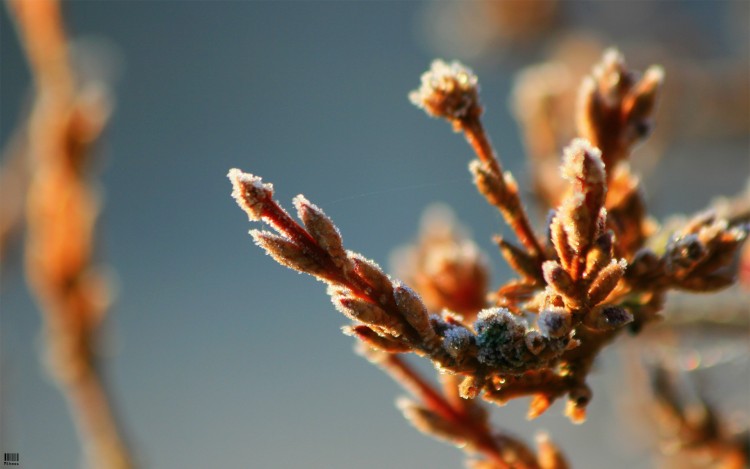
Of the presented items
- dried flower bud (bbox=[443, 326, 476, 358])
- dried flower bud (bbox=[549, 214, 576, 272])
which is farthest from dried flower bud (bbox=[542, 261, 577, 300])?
dried flower bud (bbox=[443, 326, 476, 358])

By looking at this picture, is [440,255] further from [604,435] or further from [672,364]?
[604,435]

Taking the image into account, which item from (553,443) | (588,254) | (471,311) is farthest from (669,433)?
(588,254)

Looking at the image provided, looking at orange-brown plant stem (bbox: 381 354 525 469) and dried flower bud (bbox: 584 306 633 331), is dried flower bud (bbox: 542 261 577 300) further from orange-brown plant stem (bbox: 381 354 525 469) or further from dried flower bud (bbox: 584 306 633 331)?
orange-brown plant stem (bbox: 381 354 525 469)

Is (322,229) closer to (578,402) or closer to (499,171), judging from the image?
(499,171)

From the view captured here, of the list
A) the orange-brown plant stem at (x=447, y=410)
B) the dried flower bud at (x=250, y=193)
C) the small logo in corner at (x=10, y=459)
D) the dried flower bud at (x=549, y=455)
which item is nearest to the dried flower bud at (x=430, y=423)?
the orange-brown plant stem at (x=447, y=410)

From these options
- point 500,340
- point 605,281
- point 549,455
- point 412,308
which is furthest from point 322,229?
point 549,455

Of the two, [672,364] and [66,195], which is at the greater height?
[66,195]

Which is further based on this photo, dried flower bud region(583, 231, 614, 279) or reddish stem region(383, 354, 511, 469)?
reddish stem region(383, 354, 511, 469)
